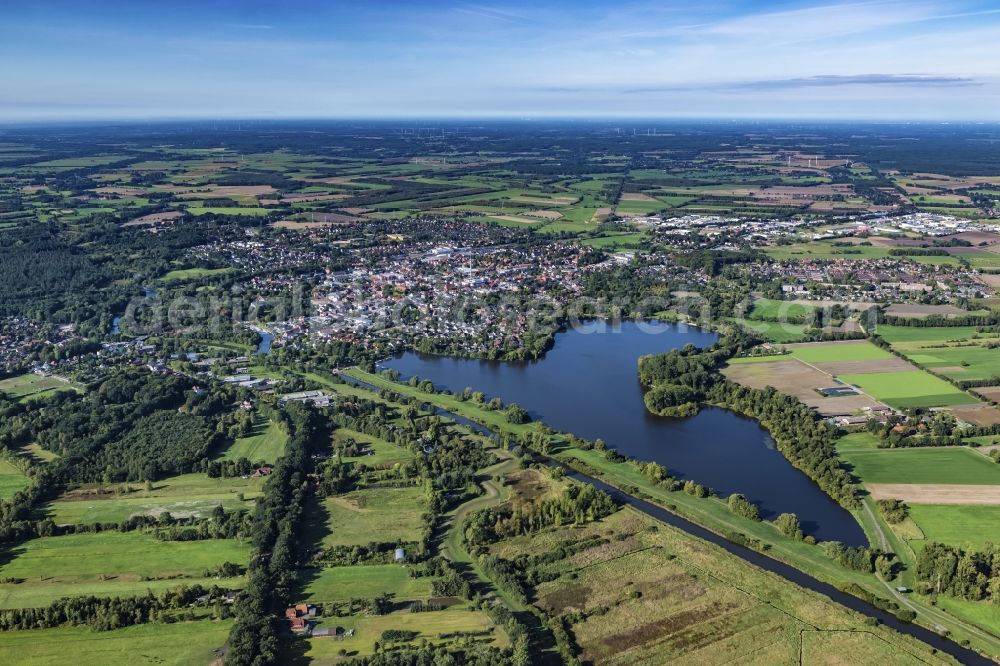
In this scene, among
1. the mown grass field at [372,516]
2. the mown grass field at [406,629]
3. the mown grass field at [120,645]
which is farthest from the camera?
the mown grass field at [372,516]

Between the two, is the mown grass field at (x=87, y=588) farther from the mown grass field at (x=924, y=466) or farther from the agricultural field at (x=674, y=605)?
the mown grass field at (x=924, y=466)

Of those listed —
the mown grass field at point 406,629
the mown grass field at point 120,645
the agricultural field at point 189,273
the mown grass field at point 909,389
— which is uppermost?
the agricultural field at point 189,273

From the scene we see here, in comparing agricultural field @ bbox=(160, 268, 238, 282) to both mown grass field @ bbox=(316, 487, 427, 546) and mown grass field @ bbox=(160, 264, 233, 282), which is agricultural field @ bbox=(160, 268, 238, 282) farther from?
mown grass field @ bbox=(316, 487, 427, 546)

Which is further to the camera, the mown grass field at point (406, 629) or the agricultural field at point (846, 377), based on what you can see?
the agricultural field at point (846, 377)

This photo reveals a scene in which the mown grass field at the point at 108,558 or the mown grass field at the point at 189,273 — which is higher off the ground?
the mown grass field at the point at 189,273

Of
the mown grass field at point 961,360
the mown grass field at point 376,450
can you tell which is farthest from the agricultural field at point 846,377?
the mown grass field at point 376,450

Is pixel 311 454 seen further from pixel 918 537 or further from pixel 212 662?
pixel 918 537

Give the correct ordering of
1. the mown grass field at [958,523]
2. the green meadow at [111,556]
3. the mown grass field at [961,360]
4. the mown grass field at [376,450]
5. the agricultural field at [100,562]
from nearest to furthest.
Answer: the agricultural field at [100,562] → the green meadow at [111,556] → the mown grass field at [958,523] → the mown grass field at [376,450] → the mown grass field at [961,360]

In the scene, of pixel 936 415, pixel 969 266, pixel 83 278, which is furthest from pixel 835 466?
pixel 83 278
